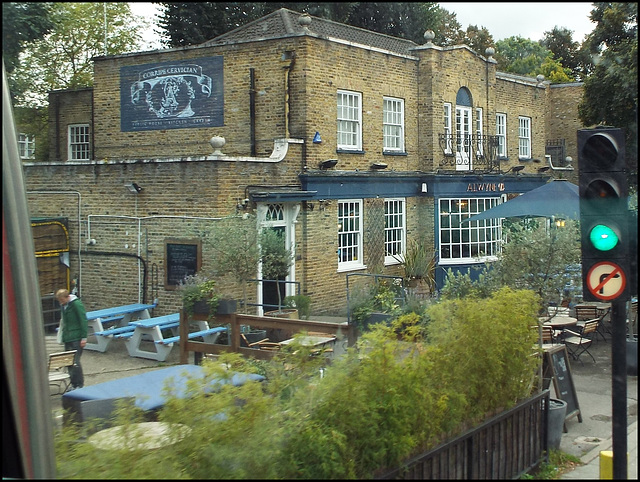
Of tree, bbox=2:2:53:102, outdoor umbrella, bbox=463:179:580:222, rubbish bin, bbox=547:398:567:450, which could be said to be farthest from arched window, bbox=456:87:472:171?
tree, bbox=2:2:53:102

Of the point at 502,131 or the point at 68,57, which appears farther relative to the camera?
the point at 502,131

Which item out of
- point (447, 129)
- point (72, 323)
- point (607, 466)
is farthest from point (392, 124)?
point (607, 466)

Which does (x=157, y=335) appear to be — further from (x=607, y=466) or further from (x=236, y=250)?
(x=607, y=466)

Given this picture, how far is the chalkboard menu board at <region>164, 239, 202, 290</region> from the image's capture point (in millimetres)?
16297

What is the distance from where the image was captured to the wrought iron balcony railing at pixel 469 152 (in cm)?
2323

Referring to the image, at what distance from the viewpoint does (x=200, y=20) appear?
100 feet

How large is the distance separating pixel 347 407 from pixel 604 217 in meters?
2.67

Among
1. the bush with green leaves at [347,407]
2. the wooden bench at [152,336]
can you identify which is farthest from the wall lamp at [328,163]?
the bush with green leaves at [347,407]

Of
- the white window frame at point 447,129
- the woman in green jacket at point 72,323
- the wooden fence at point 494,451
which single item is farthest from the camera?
the white window frame at point 447,129

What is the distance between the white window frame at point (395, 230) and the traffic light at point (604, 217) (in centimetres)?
1478

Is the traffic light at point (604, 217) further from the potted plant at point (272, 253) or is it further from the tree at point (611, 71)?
the tree at point (611, 71)

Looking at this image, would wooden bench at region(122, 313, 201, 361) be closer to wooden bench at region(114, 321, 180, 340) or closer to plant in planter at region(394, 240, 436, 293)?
wooden bench at region(114, 321, 180, 340)

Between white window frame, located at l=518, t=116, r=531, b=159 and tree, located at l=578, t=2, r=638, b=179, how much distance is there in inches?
370

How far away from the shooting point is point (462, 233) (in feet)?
78.5
